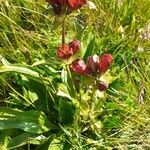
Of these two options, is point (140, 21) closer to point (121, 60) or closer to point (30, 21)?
point (121, 60)

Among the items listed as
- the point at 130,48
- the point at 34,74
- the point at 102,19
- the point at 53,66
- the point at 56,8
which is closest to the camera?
the point at 56,8

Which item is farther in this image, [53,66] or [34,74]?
[53,66]

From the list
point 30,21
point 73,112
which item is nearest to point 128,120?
point 73,112

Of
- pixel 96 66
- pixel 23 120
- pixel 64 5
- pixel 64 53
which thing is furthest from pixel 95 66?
pixel 23 120

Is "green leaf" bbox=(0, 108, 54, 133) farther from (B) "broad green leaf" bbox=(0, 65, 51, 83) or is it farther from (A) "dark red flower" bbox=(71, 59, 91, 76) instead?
(A) "dark red flower" bbox=(71, 59, 91, 76)

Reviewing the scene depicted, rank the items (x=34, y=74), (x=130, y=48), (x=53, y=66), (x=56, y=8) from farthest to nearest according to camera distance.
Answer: (x=130, y=48)
(x=53, y=66)
(x=34, y=74)
(x=56, y=8)

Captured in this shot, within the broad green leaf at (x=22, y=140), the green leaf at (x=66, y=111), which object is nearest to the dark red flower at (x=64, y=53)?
the green leaf at (x=66, y=111)

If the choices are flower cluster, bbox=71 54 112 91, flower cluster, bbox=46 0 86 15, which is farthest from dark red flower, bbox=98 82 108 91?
flower cluster, bbox=46 0 86 15
